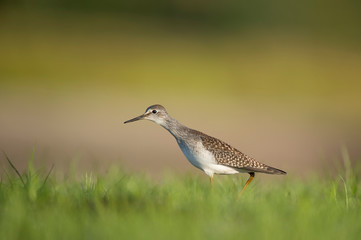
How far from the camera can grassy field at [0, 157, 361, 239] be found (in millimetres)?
3957

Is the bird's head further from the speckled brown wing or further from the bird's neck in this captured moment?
the speckled brown wing

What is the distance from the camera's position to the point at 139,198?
16.6ft

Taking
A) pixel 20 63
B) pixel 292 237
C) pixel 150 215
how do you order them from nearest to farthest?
1. pixel 292 237
2. pixel 150 215
3. pixel 20 63

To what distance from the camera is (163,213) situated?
14.5 ft

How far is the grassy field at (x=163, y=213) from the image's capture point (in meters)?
3.96

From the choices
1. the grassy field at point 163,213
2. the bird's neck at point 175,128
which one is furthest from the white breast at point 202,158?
the grassy field at point 163,213

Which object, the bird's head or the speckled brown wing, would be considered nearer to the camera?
the speckled brown wing

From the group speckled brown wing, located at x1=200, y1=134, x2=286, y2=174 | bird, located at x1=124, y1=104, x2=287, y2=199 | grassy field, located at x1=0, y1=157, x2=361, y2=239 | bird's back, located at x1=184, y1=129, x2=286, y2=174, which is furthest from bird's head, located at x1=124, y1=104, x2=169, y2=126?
grassy field, located at x1=0, y1=157, x2=361, y2=239

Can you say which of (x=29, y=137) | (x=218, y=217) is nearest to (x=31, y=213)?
(x=218, y=217)

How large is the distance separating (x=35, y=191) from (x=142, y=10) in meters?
21.0

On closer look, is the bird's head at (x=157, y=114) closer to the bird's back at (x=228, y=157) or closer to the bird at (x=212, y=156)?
the bird at (x=212, y=156)

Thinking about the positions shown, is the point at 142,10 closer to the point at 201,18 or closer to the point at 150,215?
the point at 201,18

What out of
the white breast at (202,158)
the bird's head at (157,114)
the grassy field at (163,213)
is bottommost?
the grassy field at (163,213)

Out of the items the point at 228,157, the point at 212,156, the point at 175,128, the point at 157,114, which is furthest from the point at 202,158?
the point at 157,114
